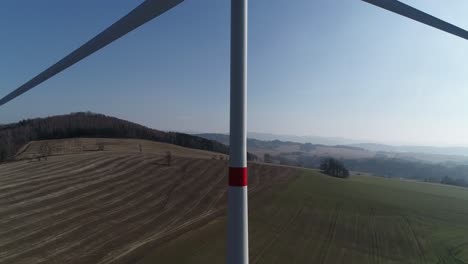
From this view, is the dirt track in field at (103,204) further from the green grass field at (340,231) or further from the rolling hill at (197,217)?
the green grass field at (340,231)

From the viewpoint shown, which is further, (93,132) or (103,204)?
(93,132)

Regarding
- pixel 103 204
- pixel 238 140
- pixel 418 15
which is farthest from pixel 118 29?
pixel 103 204

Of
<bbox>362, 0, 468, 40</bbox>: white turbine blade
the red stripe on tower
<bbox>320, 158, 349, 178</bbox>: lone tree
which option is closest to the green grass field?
the red stripe on tower

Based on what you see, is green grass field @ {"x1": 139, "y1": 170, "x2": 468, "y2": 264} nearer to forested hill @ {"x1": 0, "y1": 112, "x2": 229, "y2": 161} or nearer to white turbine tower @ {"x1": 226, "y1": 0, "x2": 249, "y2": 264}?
white turbine tower @ {"x1": 226, "y1": 0, "x2": 249, "y2": 264}

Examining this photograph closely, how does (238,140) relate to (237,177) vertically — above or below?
above

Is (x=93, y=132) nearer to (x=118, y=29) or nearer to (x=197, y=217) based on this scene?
(x=197, y=217)
